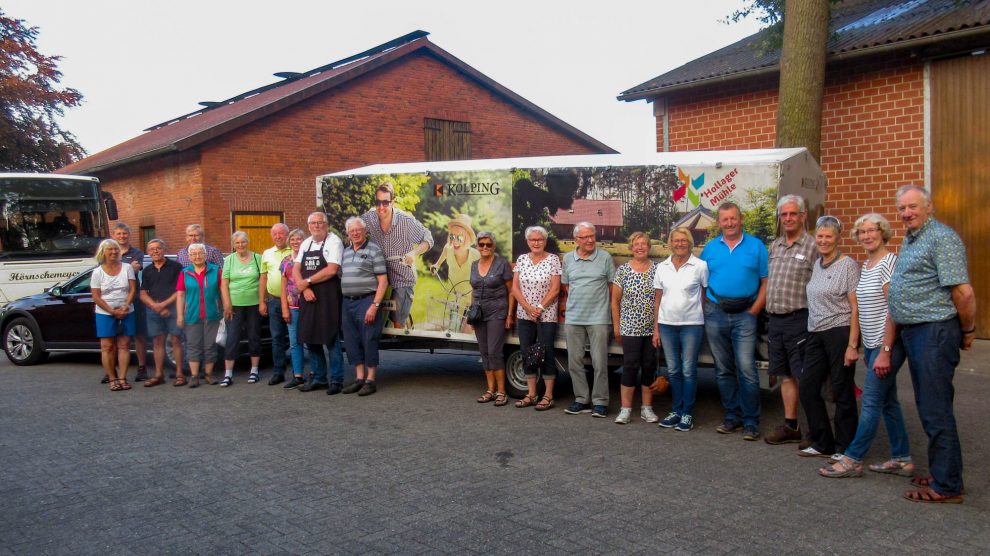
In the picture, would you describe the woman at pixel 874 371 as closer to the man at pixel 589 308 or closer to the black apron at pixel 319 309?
the man at pixel 589 308

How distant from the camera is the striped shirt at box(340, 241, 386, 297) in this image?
856cm

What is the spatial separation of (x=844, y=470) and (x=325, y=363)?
5.47m

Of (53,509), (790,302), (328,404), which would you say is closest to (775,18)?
(790,302)

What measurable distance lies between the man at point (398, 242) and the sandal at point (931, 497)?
17.1 ft

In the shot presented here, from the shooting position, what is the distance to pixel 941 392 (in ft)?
16.1

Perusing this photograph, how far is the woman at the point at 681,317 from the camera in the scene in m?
6.76

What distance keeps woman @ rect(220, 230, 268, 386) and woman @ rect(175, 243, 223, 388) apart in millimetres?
141

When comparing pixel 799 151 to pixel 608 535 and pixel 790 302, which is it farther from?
pixel 608 535

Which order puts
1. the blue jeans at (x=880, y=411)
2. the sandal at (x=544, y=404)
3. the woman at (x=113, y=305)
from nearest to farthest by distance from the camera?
the blue jeans at (x=880, y=411) → the sandal at (x=544, y=404) → the woman at (x=113, y=305)

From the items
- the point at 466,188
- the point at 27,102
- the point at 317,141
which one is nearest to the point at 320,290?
the point at 466,188

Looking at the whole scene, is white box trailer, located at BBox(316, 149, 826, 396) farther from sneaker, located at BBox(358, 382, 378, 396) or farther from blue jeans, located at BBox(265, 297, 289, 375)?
blue jeans, located at BBox(265, 297, 289, 375)

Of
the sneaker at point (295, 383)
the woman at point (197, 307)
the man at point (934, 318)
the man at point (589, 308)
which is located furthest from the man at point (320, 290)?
the man at point (934, 318)

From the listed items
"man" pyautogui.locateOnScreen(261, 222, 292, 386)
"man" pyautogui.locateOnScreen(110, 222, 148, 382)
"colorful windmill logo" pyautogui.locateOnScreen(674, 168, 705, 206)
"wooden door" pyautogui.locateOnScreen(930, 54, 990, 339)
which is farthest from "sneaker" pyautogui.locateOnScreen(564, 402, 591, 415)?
"wooden door" pyautogui.locateOnScreen(930, 54, 990, 339)

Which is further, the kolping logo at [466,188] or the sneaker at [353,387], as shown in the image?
the sneaker at [353,387]
